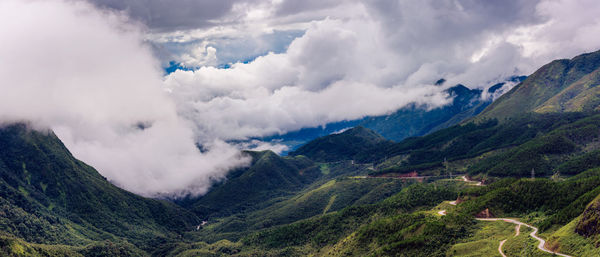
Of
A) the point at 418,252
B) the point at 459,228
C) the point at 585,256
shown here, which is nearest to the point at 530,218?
the point at 459,228

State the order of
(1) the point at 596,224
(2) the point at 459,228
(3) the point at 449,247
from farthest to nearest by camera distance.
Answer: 1. (2) the point at 459,228
2. (3) the point at 449,247
3. (1) the point at 596,224

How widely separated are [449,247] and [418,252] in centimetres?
1508

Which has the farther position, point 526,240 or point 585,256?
point 526,240

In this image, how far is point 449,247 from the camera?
184 meters

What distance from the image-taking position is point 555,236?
495ft

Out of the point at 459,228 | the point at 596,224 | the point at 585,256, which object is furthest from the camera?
the point at 459,228

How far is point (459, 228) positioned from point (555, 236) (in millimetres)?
49042

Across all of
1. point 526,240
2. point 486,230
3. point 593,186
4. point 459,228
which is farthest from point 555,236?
point 593,186

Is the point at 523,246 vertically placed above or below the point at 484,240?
below

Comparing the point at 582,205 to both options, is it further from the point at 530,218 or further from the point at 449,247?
the point at 449,247

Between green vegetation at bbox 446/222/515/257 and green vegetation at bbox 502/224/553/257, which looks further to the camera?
green vegetation at bbox 446/222/515/257

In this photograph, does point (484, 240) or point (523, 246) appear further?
point (484, 240)

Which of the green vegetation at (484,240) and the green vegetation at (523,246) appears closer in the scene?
the green vegetation at (523,246)

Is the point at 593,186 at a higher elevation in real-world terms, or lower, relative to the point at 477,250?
higher
